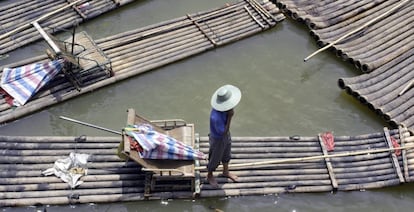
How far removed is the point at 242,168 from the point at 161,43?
4588 mm

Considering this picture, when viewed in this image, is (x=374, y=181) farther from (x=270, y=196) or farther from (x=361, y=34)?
(x=361, y=34)

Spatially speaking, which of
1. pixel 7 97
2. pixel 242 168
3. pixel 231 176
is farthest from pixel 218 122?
pixel 7 97

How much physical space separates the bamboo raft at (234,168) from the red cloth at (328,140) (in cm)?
7

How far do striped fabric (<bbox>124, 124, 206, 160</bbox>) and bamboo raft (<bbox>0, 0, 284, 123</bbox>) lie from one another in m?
2.96

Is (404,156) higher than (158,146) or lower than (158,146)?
lower

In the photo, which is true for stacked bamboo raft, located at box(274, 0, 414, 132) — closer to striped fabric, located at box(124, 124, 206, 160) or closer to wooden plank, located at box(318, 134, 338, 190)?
wooden plank, located at box(318, 134, 338, 190)

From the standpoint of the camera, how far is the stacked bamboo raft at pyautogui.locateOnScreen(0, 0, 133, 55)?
12.4m

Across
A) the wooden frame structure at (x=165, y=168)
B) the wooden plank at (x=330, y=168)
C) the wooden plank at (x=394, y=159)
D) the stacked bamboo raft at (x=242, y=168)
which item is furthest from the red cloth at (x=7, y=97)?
the wooden plank at (x=394, y=159)

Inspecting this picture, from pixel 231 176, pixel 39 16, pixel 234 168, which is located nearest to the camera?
pixel 231 176

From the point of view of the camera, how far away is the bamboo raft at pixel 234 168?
9227 mm

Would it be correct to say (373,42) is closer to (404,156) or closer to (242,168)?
(404,156)

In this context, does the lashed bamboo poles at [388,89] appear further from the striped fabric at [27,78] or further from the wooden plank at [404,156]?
the striped fabric at [27,78]

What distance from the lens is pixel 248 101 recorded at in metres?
11.9

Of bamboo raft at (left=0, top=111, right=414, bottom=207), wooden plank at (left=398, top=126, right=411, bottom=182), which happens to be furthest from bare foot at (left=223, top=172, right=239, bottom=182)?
wooden plank at (left=398, top=126, right=411, bottom=182)
